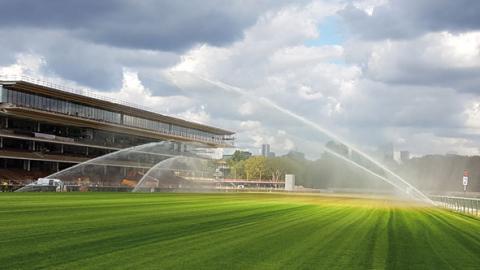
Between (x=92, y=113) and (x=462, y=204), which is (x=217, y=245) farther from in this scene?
(x=92, y=113)

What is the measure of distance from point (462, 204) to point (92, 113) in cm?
8421

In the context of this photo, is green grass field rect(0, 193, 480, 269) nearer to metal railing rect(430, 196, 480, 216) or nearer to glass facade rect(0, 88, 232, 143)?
metal railing rect(430, 196, 480, 216)

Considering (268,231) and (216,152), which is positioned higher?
(216,152)

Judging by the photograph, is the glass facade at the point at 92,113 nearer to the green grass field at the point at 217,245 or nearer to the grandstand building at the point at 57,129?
the grandstand building at the point at 57,129

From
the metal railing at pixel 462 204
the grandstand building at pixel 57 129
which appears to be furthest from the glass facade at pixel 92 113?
the metal railing at pixel 462 204

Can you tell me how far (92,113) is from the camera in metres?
116

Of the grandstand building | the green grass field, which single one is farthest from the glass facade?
the green grass field

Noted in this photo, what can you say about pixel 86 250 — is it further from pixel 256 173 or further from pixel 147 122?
pixel 256 173

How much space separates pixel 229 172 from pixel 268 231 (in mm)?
171855

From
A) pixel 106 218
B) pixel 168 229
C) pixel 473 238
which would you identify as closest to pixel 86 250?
pixel 168 229

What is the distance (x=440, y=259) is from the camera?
16312 millimetres

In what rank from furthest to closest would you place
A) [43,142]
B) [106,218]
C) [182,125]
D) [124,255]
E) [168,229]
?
[182,125] < [43,142] < [106,218] < [168,229] < [124,255]

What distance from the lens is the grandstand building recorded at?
93.2 m

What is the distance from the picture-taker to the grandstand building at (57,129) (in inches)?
3671
